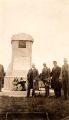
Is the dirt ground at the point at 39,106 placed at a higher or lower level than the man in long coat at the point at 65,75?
lower

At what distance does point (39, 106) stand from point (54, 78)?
2.34m

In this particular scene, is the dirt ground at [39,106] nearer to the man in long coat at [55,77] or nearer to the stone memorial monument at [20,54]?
the man in long coat at [55,77]

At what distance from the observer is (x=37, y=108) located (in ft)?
31.2

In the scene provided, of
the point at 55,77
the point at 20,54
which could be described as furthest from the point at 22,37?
the point at 55,77

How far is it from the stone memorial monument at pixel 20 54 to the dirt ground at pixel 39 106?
4.61 metres

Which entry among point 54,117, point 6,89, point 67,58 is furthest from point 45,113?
point 6,89

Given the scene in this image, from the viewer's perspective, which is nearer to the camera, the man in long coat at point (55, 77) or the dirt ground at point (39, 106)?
the dirt ground at point (39, 106)

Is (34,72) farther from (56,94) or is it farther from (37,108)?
(37,108)

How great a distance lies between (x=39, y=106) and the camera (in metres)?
9.69

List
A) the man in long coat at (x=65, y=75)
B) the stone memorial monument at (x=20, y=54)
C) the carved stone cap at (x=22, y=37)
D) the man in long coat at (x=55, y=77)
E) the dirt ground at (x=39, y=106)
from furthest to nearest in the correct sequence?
the carved stone cap at (x=22, y=37) → the stone memorial monument at (x=20, y=54) → the man in long coat at (x=55, y=77) → the man in long coat at (x=65, y=75) → the dirt ground at (x=39, y=106)

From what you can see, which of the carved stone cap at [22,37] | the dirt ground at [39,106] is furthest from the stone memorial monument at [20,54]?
the dirt ground at [39,106]

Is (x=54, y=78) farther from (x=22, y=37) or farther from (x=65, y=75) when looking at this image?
(x=22, y=37)

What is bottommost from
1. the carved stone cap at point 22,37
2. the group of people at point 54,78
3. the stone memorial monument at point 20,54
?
the group of people at point 54,78

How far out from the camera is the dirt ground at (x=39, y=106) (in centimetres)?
917
